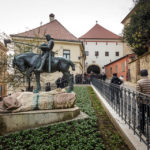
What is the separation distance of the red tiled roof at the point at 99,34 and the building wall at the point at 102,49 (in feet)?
4.49

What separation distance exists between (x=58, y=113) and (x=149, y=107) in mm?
2727

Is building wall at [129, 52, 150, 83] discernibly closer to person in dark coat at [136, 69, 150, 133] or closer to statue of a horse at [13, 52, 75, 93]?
statue of a horse at [13, 52, 75, 93]

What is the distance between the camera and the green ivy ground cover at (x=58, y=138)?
3037 mm

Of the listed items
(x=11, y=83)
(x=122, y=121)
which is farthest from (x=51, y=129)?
(x=11, y=83)

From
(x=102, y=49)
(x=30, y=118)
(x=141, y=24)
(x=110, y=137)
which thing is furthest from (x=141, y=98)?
(x=102, y=49)

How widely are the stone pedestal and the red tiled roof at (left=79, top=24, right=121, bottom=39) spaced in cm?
3860

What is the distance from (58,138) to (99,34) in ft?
141

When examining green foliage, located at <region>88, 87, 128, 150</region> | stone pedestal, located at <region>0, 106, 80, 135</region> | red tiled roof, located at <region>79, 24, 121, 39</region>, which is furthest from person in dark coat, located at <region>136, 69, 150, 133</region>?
red tiled roof, located at <region>79, 24, 121, 39</region>

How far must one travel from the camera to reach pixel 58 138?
339cm

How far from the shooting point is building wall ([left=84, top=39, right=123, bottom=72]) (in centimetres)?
4084

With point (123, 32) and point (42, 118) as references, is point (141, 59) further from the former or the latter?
point (42, 118)

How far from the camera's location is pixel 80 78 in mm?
20391

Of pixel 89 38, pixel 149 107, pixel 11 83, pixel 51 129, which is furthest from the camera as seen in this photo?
pixel 89 38

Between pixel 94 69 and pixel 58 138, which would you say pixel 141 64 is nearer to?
pixel 58 138
